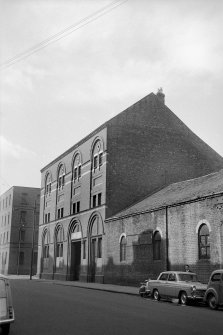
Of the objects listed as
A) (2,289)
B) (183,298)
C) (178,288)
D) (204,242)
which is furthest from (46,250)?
(2,289)

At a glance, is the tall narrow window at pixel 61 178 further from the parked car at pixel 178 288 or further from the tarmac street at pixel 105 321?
the tarmac street at pixel 105 321

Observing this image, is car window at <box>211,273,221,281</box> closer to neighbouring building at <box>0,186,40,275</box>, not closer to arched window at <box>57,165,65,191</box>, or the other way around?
arched window at <box>57,165,65,191</box>

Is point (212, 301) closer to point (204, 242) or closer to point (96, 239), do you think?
point (204, 242)

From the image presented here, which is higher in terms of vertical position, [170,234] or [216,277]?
[170,234]

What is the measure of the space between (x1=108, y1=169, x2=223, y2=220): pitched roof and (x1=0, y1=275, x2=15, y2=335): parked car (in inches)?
665

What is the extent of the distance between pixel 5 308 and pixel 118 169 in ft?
96.1

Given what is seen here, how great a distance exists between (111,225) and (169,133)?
10976mm

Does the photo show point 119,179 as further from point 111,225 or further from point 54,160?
point 54,160

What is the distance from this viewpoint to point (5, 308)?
30.0 feet

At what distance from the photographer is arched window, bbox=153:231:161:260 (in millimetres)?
29328

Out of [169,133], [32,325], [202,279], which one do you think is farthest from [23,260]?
[32,325]

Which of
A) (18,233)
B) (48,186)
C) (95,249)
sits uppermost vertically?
(48,186)

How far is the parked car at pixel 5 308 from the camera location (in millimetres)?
9023

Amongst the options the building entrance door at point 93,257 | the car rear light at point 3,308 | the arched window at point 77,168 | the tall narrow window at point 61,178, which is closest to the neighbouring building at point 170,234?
the building entrance door at point 93,257
